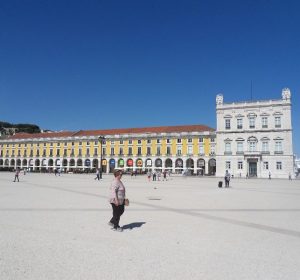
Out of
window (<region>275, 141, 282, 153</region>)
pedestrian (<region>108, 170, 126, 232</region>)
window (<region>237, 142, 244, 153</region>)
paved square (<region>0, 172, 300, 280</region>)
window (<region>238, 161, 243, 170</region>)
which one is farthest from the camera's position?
window (<region>237, 142, 244, 153</region>)

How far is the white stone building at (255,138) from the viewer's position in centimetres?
6053

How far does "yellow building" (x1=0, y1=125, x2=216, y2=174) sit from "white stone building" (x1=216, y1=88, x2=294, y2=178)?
327 inches

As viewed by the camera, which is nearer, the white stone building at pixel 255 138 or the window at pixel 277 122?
the white stone building at pixel 255 138

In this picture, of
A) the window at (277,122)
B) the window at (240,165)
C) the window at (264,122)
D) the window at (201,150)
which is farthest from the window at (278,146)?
the window at (201,150)

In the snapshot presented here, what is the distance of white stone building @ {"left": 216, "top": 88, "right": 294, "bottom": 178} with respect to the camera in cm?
6053

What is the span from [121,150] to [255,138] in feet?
113

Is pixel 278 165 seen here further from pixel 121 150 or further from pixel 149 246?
pixel 149 246

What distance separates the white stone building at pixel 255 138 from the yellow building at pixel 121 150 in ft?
27.3

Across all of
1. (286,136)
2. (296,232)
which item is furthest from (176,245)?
(286,136)

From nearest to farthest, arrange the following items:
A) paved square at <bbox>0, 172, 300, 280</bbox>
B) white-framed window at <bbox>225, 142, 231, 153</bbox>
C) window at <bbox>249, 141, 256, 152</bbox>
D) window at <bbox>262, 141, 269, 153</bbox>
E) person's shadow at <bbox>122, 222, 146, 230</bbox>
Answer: paved square at <bbox>0, 172, 300, 280</bbox> < person's shadow at <bbox>122, 222, 146, 230</bbox> < window at <bbox>262, 141, 269, 153</bbox> < window at <bbox>249, 141, 256, 152</bbox> < white-framed window at <bbox>225, 142, 231, 153</bbox>

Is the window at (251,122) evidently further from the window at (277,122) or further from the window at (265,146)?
the window at (277,122)

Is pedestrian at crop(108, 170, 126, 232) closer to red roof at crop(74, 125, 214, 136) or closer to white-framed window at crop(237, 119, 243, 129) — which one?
white-framed window at crop(237, 119, 243, 129)

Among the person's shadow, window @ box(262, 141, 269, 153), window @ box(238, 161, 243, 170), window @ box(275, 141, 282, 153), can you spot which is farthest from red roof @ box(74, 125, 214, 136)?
the person's shadow

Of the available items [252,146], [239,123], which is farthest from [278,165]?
[239,123]
